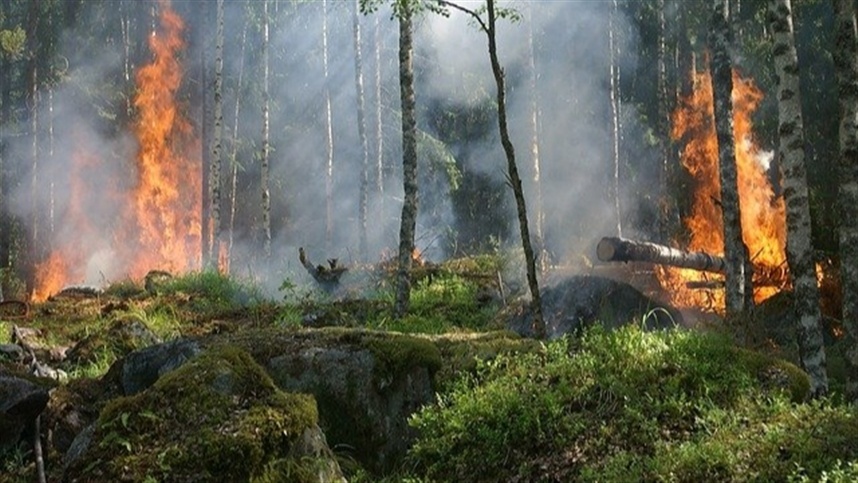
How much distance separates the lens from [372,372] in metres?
6.64

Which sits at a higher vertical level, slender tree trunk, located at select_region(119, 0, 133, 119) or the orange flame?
slender tree trunk, located at select_region(119, 0, 133, 119)

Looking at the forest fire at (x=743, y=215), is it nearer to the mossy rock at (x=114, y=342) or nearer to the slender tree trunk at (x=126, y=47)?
the mossy rock at (x=114, y=342)

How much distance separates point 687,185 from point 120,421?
2160 centimetres

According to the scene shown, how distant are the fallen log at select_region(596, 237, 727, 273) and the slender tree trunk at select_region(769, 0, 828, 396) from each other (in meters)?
4.53

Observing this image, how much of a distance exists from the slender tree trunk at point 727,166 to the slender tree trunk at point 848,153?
10.5 ft

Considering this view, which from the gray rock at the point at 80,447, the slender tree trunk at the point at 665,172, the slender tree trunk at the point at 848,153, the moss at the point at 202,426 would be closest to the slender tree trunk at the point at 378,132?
the slender tree trunk at the point at 665,172

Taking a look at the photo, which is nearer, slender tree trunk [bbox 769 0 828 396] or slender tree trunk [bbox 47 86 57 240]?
slender tree trunk [bbox 769 0 828 396]

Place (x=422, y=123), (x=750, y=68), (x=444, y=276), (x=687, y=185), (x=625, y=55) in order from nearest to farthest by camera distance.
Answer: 1. (x=444, y=276)
2. (x=750, y=68)
3. (x=687, y=185)
4. (x=625, y=55)
5. (x=422, y=123)

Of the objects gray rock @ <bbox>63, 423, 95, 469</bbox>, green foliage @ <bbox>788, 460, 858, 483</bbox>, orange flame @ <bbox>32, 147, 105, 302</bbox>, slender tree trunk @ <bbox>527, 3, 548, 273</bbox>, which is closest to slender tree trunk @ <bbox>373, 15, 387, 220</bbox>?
slender tree trunk @ <bbox>527, 3, 548, 273</bbox>

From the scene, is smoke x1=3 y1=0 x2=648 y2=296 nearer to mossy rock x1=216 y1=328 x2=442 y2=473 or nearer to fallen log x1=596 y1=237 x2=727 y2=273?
fallen log x1=596 y1=237 x2=727 y2=273

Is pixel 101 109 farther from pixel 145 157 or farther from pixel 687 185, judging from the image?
pixel 687 185

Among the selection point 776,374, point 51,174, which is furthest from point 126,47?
point 776,374

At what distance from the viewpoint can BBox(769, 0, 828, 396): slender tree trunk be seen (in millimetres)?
9430

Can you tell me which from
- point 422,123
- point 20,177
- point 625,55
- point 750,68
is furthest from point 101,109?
point 750,68
